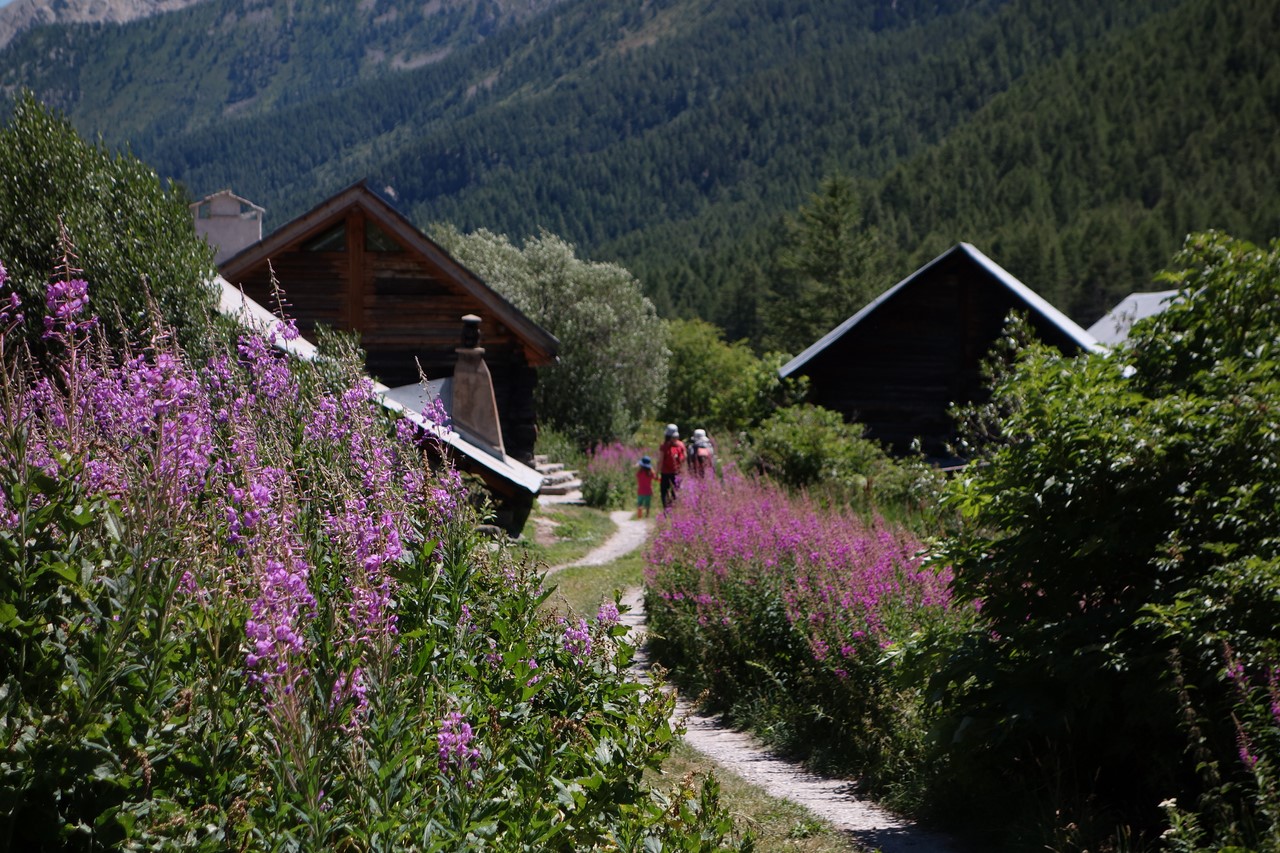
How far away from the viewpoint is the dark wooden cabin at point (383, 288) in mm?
19891

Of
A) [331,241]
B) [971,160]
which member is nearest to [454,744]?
[331,241]

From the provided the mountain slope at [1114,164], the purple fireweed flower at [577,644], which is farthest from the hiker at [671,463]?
the mountain slope at [1114,164]

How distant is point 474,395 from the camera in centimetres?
1672

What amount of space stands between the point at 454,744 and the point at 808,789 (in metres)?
4.58

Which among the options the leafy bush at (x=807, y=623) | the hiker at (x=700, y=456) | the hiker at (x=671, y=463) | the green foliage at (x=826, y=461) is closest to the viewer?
the leafy bush at (x=807, y=623)

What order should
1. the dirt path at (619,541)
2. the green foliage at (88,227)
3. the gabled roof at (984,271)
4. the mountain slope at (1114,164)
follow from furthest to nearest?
1. the mountain slope at (1114,164)
2. the gabled roof at (984,271)
3. the dirt path at (619,541)
4. the green foliage at (88,227)

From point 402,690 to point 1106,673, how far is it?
383 cm

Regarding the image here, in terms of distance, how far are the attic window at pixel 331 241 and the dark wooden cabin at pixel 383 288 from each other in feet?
0.06

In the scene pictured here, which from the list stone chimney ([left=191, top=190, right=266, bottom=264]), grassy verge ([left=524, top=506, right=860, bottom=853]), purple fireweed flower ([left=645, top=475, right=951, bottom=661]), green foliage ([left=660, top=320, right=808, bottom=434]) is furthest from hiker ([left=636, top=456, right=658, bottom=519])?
green foliage ([left=660, top=320, right=808, bottom=434])

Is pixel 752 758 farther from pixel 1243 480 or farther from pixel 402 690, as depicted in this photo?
pixel 402 690

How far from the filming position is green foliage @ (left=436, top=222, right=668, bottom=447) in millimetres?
37062

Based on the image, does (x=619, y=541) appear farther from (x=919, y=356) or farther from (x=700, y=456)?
(x=919, y=356)

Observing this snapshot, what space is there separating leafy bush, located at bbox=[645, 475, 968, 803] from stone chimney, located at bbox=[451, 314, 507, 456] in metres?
5.47

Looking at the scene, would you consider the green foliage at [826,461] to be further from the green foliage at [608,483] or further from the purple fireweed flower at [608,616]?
the purple fireweed flower at [608,616]
